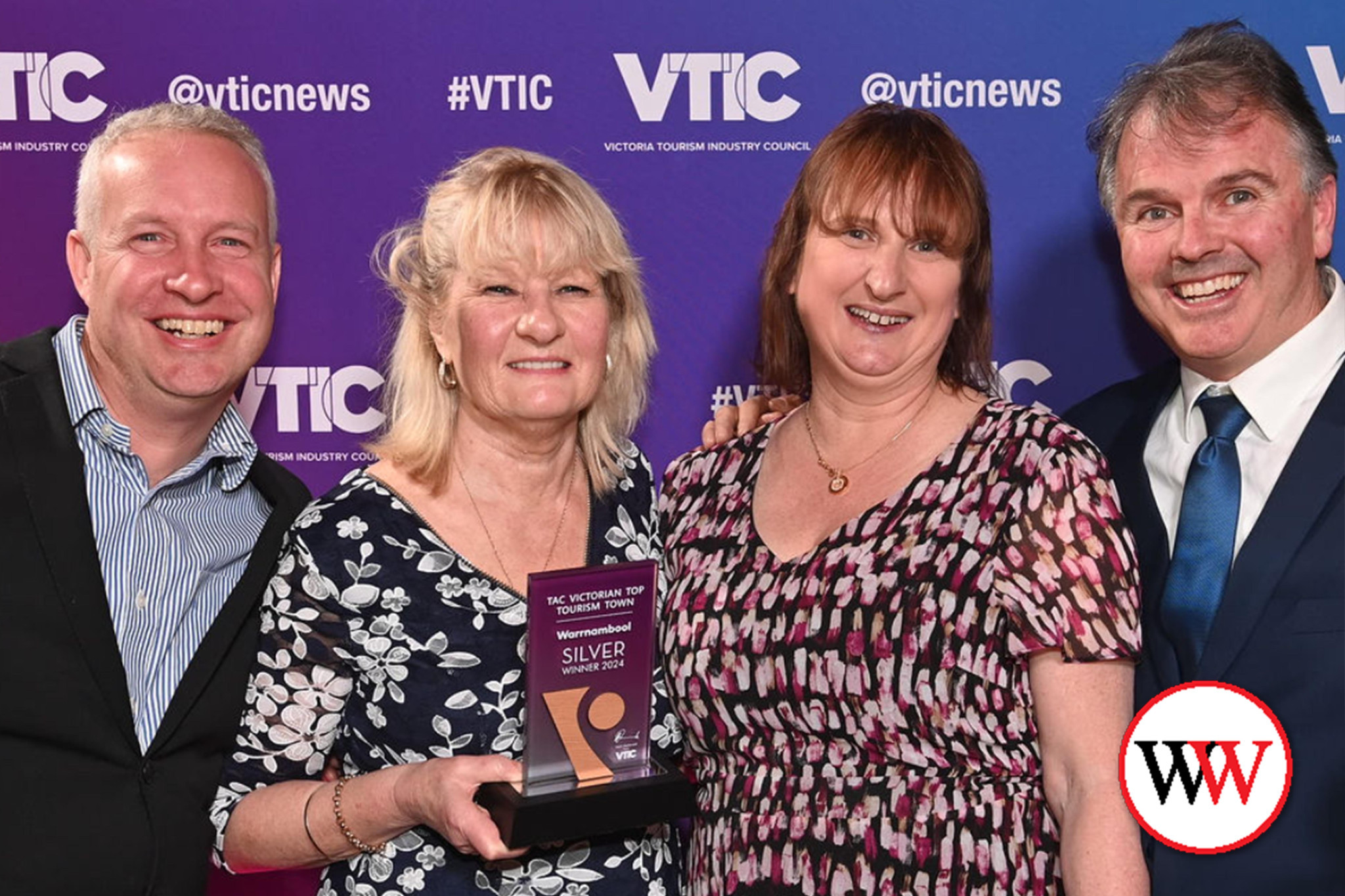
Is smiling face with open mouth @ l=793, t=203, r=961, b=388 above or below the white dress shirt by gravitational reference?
above

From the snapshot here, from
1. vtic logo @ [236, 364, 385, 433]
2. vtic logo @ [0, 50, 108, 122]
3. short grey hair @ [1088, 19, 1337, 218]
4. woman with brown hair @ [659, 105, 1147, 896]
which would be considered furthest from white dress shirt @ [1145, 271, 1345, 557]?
vtic logo @ [0, 50, 108, 122]

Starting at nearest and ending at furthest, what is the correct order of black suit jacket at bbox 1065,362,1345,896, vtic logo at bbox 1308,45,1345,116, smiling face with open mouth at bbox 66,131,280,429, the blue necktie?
black suit jacket at bbox 1065,362,1345,896, the blue necktie, smiling face with open mouth at bbox 66,131,280,429, vtic logo at bbox 1308,45,1345,116

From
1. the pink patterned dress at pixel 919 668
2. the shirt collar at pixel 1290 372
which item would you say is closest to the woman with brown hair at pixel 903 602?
the pink patterned dress at pixel 919 668

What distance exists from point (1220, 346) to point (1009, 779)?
0.74m

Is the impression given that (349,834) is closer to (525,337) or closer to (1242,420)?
(525,337)

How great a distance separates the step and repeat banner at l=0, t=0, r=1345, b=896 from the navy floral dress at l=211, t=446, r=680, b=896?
911 millimetres

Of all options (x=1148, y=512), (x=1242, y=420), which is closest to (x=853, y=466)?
(x=1148, y=512)

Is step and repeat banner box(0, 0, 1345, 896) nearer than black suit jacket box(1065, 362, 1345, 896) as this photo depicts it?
No

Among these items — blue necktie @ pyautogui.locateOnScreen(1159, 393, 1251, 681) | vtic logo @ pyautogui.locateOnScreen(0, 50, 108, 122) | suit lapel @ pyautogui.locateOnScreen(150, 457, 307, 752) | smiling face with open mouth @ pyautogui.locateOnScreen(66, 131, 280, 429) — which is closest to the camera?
blue necktie @ pyautogui.locateOnScreen(1159, 393, 1251, 681)

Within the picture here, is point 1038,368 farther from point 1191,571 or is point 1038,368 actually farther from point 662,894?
point 662,894

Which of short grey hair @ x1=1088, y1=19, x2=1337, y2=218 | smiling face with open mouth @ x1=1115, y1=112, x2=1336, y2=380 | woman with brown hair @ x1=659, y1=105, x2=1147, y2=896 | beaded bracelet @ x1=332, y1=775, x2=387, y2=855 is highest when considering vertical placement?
short grey hair @ x1=1088, y1=19, x2=1337, y2=218

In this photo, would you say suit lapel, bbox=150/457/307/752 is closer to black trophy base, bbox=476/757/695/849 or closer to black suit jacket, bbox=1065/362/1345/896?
black trophy base, bbox=476/757/695/849

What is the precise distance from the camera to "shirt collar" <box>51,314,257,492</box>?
89.3 inches

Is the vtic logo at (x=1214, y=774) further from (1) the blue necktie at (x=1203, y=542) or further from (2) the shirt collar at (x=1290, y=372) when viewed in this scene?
(2) the shirt collar at (x=1290, y=372)
